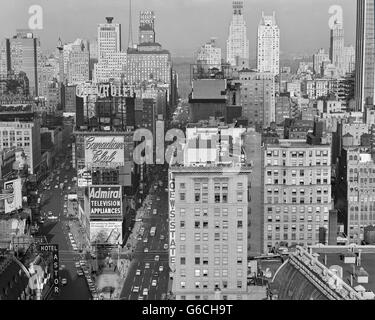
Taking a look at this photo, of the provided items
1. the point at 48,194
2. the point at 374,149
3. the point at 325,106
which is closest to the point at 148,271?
the point at 48,194

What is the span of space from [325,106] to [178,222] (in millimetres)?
11568

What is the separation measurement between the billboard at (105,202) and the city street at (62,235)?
0.41 metres

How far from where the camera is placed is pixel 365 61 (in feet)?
53.9

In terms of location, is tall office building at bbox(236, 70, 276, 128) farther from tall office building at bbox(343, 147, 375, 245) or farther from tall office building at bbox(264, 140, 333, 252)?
tall office building at bbox(264, 140, 333, 252)

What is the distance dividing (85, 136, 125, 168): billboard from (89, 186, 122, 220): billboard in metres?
0.30

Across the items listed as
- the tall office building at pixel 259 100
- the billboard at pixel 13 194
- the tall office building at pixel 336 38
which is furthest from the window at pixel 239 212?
the tall office building at pixel 259 100

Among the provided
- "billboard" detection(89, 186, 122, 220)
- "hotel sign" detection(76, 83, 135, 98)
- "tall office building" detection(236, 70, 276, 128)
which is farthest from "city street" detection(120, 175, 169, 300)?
"tall office building" detection(236, 70, 276, 128)

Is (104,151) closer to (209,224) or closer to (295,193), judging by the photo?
A: (295,193)

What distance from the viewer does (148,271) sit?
225 inches

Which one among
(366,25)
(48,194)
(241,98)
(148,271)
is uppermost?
(366,25)

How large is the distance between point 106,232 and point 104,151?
179 cm

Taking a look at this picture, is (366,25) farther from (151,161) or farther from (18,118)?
(151,161)

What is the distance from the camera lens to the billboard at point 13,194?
7429 millimetres

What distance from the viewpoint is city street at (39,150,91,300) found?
4972 mm
